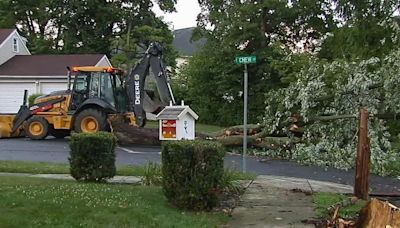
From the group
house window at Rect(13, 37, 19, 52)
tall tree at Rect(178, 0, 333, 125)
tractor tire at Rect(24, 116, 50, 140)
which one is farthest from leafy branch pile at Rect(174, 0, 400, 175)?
house window at Rect(13, 37, 19, 52)

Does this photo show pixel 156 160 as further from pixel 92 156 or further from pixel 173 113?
pixel 92 156

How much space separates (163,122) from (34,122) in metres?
6.24

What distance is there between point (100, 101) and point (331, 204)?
1171 centimetres

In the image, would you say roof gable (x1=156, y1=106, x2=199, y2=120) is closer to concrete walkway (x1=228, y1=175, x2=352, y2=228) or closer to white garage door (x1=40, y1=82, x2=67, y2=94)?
concrete walkway (x1=228, y1=175, x2=352, y2=228)

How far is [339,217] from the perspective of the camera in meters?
7.65

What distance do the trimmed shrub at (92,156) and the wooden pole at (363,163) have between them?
13.8ft

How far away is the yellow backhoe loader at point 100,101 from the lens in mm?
18516

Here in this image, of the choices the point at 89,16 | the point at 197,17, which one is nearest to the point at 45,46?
the point at 89,16

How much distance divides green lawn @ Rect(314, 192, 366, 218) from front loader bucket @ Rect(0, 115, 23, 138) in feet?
45.8

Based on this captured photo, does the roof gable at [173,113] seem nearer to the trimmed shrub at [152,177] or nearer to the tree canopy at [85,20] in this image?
the trimmed shrub at [152,177]

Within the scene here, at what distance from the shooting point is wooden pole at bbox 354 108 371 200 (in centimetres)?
901

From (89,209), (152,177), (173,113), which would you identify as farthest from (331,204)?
(173,113)

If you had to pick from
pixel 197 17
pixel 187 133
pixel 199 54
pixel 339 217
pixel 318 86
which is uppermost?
pixel 197 17

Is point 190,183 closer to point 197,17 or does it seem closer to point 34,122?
point 34,122
